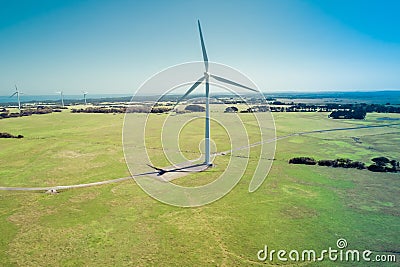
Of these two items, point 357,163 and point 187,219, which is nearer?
point 187,219

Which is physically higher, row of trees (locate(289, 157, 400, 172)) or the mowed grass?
row of trees (locate(289, 157, 400, 172))

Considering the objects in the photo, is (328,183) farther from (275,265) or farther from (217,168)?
(275,265)

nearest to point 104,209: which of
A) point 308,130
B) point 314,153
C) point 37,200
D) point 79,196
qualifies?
point 79,196

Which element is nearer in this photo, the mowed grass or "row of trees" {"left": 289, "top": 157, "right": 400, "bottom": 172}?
the mowed grass

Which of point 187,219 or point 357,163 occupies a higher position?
point 357,163

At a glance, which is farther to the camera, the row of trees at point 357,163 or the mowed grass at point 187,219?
the row of trees at point 357,163
